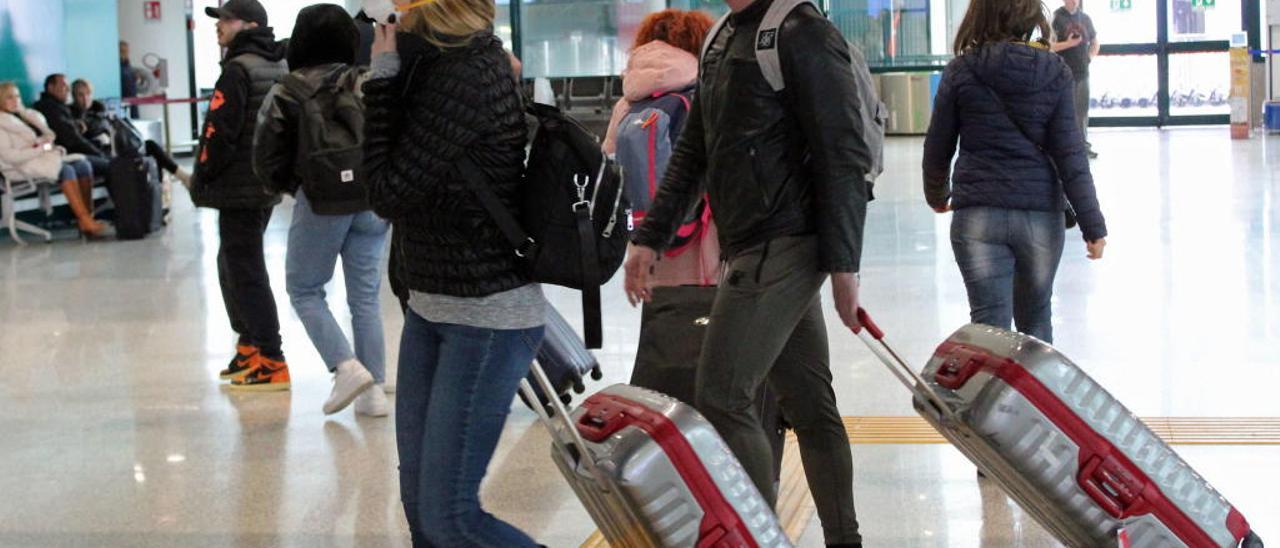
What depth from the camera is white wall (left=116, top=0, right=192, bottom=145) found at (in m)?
23.1

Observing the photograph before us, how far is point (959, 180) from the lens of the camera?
14.5ft

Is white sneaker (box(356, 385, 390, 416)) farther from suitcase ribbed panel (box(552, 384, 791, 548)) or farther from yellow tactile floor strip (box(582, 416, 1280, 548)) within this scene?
suitcase ribbed panel (box(552, 384, 791, 548))

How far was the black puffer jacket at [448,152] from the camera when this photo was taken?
9.55 feet

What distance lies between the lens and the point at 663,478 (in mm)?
2943

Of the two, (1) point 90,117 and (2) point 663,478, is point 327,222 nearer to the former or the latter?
(2) point 663,478

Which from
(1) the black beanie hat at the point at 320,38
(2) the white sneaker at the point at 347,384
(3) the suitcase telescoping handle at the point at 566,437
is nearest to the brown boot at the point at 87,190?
(2) the white sneaker at the point at 347,384

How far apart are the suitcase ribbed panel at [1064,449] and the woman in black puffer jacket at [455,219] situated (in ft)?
2.90

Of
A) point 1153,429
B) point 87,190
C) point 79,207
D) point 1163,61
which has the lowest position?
point 1153,429

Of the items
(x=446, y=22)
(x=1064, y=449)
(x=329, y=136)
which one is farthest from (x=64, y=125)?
(x=1064, y=449)

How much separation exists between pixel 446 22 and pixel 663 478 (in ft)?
2.91

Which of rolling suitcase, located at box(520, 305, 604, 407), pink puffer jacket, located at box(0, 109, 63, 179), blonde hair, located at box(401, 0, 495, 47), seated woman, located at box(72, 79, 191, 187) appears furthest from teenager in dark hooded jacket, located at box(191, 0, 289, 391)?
seated woman, located at box(72, 79, 191, 187)

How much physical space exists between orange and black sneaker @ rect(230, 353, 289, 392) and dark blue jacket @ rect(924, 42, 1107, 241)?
9.49 feet

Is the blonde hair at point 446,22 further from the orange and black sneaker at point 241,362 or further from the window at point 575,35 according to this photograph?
the window at point 575,35

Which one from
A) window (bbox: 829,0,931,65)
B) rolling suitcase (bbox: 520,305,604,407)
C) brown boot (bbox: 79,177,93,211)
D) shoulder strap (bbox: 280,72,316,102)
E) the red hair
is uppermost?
window (bbox: 829,0,931,65)
